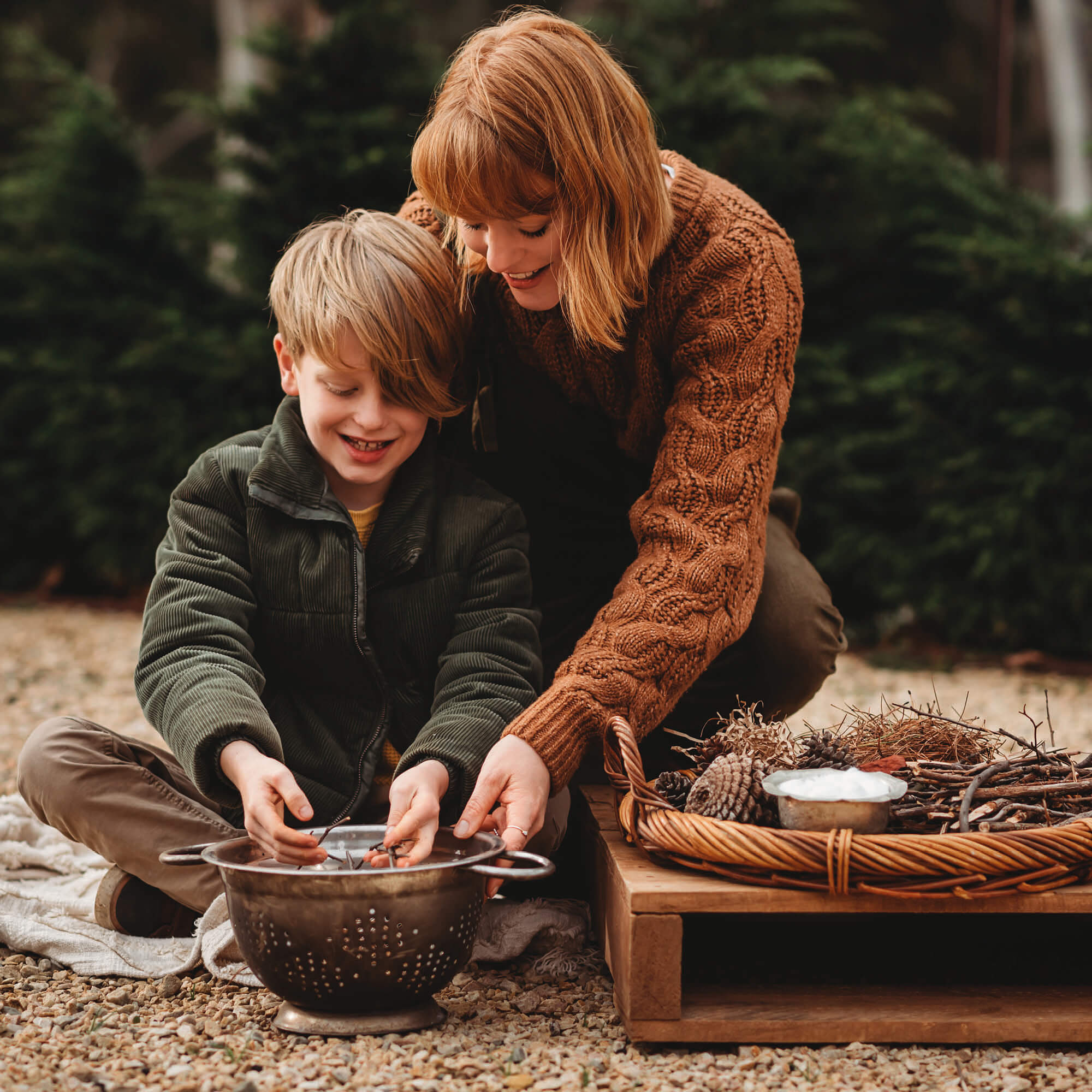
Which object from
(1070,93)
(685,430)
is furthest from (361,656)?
(1070,93)

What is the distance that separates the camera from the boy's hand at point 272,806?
1534mm

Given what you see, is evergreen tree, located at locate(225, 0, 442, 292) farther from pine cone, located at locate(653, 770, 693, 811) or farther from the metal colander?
the metal colander

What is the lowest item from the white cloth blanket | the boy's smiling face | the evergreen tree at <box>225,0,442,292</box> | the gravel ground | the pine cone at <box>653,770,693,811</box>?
the white cloth blanket

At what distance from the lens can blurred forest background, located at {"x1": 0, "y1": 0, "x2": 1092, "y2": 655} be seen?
487cm

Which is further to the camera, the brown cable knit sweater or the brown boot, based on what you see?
the brown boot

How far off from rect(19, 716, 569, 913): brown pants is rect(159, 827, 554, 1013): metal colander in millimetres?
367

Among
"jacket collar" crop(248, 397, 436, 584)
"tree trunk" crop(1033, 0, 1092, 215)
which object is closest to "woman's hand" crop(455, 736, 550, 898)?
"jacket collar" crop(248, 397, 436, 584)

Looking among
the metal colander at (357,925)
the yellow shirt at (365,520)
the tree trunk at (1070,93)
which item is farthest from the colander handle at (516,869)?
the tree trunk at (1070,93)

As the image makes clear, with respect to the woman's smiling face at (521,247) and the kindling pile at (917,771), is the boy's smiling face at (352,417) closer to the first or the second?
the woman's smiling face at (521,247)

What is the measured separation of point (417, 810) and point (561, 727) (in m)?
0.24

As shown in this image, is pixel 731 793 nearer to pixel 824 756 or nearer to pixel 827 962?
pixel 824 756

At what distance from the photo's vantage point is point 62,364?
611cm

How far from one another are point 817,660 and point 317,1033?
3.96 feet

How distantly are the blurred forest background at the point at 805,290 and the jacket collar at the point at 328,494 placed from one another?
3.34m
